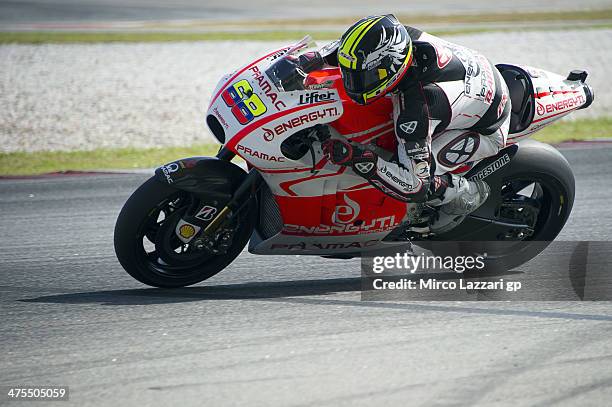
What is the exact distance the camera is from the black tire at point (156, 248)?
5.27 m

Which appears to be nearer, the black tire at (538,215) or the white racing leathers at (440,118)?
the white racing leathers at (440,118)

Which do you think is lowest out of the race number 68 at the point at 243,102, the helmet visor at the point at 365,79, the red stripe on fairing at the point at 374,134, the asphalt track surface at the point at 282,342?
the asphalt track surface at the point at 282,342

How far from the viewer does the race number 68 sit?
518 centimetres

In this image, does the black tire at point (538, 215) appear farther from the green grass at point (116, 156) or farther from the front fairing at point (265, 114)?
the green grass at point (116, 156)

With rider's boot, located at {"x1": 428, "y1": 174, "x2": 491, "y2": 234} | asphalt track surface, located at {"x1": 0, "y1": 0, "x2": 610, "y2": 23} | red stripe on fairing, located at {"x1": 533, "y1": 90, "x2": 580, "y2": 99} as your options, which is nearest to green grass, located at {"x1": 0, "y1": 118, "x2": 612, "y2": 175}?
red stripe on fairing, located at {"x1": 533, "y1": 90, "x2": 580, "y2": 99}

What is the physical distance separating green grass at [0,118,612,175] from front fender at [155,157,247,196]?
5203 millimetres

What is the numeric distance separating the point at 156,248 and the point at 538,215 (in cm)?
240

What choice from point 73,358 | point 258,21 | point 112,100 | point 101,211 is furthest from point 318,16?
point 73,358

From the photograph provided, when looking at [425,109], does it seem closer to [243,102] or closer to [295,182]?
[295,182]

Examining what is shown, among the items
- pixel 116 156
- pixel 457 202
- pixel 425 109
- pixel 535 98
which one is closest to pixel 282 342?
pixel 425 109

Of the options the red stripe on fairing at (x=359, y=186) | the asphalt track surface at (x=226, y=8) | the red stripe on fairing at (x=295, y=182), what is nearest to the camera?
the red stripe on fairing at (x=295, y=182)

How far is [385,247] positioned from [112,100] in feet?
31.1

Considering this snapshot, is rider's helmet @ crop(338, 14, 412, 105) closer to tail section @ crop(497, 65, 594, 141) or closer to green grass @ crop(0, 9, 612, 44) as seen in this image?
tail section @ crop(497, 65, 594, 141)

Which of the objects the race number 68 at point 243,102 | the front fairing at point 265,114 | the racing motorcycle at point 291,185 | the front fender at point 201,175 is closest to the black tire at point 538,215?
the racing motorcycle at point 291,185
